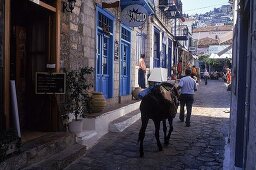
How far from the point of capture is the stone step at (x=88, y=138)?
7.12 m

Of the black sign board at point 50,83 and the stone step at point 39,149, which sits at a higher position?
the black sign board at point 50,83

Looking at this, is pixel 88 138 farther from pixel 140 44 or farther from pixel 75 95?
pixel 140 44

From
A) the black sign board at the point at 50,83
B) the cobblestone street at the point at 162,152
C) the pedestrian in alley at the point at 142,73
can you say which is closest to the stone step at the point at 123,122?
the cobblestone street at the point at 162,152

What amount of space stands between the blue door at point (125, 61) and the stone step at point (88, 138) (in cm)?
472

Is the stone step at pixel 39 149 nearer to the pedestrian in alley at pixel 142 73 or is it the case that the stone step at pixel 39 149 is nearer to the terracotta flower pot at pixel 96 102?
the terracotta flower pot at pixel 96 102

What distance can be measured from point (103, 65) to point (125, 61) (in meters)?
2.63

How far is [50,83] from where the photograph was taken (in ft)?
21.6

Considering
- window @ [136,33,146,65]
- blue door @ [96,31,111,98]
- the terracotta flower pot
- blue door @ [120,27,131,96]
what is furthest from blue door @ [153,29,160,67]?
the terracotta flower pot

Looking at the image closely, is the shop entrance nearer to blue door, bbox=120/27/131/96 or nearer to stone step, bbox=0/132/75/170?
stone step, bbox=0/132/75/170

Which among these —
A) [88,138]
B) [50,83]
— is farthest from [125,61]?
[50,83]

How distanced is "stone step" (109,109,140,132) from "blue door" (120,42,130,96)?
1.70 meters

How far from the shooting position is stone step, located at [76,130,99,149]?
7121 mm

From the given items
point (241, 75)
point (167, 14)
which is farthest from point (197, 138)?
point (167, 14)

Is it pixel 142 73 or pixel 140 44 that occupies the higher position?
pixel 140 44
